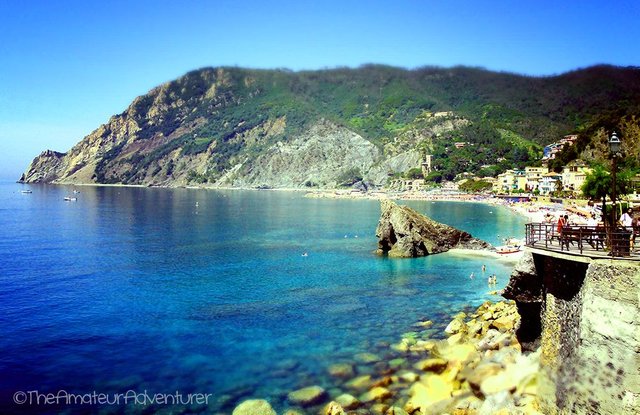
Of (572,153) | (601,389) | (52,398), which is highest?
(572,153)

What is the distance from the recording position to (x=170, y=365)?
2341 centimetres

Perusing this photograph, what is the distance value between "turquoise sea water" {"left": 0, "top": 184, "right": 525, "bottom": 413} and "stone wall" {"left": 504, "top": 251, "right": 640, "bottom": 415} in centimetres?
956

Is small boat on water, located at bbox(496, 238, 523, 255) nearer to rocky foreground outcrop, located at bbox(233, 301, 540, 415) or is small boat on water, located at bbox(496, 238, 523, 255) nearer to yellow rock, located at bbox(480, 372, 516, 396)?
rocky foreground outcrop, located at bbox(233, 301, 540, 415)

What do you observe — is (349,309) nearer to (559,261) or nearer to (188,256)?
(559,261)

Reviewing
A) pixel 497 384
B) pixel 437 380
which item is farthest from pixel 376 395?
pixel 497 384

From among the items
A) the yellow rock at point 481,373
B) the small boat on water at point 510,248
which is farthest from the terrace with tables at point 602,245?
the small boat on water at point 510,248

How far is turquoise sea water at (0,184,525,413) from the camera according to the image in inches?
874

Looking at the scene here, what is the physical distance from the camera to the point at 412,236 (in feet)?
172

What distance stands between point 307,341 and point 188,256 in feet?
103

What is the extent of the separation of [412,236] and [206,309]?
87.7ft

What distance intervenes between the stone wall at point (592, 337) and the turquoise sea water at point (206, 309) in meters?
9.56

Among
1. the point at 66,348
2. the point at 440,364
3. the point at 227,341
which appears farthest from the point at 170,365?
the point at 440,364

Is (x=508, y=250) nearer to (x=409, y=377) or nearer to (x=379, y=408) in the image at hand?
(x=409, y=377)

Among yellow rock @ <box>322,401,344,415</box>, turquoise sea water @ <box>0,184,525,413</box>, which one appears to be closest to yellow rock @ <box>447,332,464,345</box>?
turquoise sea water @ <box>0,184,525,413</box>
